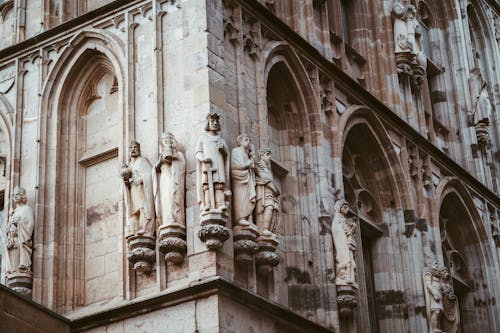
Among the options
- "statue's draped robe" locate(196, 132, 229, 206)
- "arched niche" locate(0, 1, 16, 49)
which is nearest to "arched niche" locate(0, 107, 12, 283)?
"arched niche" locate(0, 1, 16, 49)

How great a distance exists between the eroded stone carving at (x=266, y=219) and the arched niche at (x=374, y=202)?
3.99 metres

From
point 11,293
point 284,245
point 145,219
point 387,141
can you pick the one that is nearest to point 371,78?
point 387,141

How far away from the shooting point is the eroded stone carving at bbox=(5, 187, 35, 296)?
68.3ft

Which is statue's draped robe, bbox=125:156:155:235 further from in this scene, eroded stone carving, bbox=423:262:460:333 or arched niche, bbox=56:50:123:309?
eroded stone carving, bbox=423:262:460:333

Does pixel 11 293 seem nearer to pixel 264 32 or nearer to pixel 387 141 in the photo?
pixel 264 32

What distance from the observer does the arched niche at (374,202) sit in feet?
79.4

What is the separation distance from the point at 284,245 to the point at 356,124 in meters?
3.99

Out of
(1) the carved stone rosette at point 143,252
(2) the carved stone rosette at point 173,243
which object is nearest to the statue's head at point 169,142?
(2) the carved stone rosette at point 173,243

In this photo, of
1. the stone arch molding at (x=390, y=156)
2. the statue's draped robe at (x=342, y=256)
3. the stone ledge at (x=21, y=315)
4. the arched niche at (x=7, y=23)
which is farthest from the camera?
the stone arch molding at (x=390, y=156)

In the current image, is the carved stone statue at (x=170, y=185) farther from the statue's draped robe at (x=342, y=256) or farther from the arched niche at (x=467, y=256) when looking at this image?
the arched niche at (x=467, y=256)

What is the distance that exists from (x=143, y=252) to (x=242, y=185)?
1825 mm

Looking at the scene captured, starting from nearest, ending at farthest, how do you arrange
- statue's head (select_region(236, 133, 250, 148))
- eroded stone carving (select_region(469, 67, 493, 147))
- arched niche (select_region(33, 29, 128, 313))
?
statue's head (select_region(236, 133, 250, 148)), arched niche (select_region(33, 29, 128, 313)), eroded stone carving (select_region(469, 67, 493, 147))

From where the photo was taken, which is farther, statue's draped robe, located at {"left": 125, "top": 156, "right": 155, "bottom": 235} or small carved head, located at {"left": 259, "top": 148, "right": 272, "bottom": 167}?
small carved head, located at {"left": 259, "top": 148, "right": 272, "bottom": 167}

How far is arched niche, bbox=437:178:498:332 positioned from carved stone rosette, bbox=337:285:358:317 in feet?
18.8
